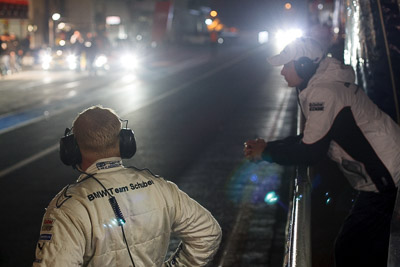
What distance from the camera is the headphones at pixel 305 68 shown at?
176 inches

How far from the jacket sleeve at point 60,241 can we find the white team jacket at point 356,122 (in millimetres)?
2087

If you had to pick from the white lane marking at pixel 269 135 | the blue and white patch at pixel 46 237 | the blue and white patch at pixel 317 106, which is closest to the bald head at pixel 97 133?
the blue and white patch at pixel 46 237

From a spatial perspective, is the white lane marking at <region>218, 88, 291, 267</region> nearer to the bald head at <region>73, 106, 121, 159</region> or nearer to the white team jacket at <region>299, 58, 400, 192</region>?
the white team jacket at <region>299, 58, 400, 192</region>

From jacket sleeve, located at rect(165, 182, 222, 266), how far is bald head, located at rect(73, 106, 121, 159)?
0.35 m

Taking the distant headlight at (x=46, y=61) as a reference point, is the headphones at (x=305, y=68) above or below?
above

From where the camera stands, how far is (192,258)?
301cm

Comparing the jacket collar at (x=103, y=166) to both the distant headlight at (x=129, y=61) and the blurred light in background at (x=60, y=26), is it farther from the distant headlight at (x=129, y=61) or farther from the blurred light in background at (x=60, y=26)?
the blurred light in background at (x=60, y=26)

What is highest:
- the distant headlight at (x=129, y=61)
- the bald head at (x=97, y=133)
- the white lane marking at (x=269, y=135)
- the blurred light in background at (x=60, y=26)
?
the blurred light in background at (x=60, y=26)

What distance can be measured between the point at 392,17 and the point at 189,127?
868 cm

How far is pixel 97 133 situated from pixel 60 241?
47cm

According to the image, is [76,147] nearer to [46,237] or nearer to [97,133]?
[97,133]

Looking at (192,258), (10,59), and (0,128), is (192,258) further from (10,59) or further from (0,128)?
(10,59)

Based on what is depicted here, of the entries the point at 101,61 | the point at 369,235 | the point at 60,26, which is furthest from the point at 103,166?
the point at 60,26

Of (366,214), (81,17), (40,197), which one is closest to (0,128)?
(40,197)
